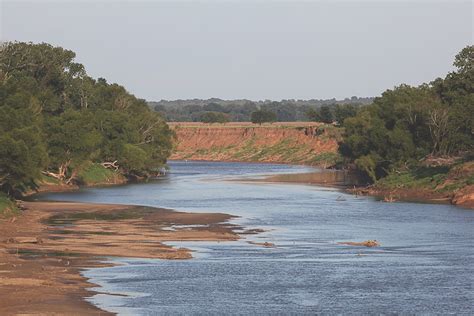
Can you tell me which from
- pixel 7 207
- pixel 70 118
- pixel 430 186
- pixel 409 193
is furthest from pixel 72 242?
pixel 70 118

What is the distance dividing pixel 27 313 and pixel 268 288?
11980 millimetres

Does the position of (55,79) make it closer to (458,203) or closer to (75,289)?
(458,203)

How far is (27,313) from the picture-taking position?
1374 inches

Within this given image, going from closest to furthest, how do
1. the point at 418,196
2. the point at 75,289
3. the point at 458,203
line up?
the point at 75,289
the point at 458,203
the point at 418,196

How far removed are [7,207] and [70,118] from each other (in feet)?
135

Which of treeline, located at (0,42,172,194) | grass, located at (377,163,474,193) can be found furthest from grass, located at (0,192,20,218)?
grass, located at (377,163,474,193)

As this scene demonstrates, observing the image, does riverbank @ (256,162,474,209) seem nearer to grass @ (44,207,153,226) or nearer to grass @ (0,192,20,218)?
grass @ (44,207,153,226)

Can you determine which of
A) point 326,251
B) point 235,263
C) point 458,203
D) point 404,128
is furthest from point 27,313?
point 404,128

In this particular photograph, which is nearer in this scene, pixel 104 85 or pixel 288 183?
pixel 288 183

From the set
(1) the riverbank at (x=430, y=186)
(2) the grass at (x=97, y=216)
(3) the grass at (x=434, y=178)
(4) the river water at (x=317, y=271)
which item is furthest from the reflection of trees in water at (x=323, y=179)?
(2) the grass at (x=97, y=216)

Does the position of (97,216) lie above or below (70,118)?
below

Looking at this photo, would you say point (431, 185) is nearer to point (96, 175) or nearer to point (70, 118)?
point (70, 118)

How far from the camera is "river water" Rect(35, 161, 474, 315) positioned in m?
38.9

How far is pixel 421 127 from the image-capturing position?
113 m
